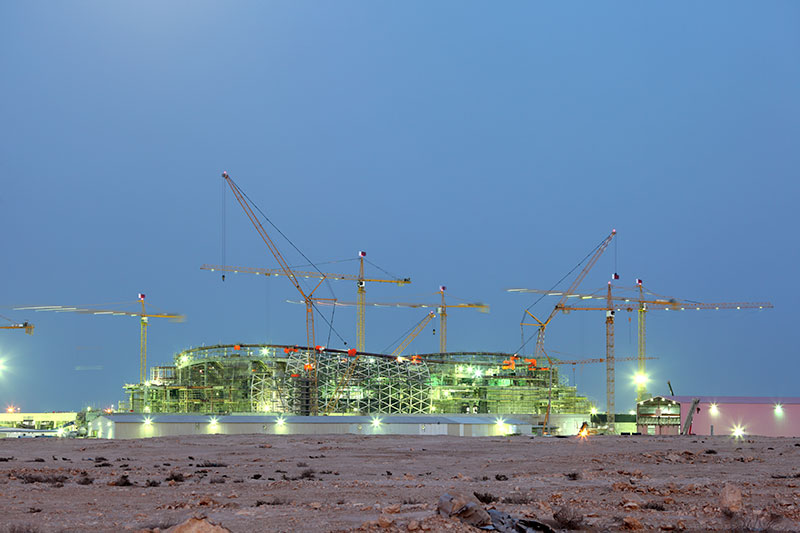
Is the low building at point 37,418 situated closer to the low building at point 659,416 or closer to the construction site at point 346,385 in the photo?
the construction site at point 346,385

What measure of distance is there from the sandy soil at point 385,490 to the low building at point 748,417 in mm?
42304

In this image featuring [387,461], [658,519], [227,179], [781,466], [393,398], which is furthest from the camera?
[393,398]

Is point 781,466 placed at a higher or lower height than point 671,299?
lower

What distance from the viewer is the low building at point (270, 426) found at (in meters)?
81.4

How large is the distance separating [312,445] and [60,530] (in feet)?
148

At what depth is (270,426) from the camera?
276ft

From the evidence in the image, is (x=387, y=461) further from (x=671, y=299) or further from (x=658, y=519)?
(x=671, y=299)

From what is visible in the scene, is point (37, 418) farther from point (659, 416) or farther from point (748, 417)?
point (748, 417)

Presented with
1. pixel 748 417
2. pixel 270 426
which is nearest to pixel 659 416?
pixel 748 417

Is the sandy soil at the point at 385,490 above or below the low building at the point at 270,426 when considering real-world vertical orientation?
above

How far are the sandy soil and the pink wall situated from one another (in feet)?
139

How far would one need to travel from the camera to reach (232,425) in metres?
Result: 82.9

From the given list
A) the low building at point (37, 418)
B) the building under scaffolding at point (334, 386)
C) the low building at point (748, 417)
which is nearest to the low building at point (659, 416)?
the low building at point (748, 417)

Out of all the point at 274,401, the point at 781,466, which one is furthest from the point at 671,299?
A: the point at 781,466
